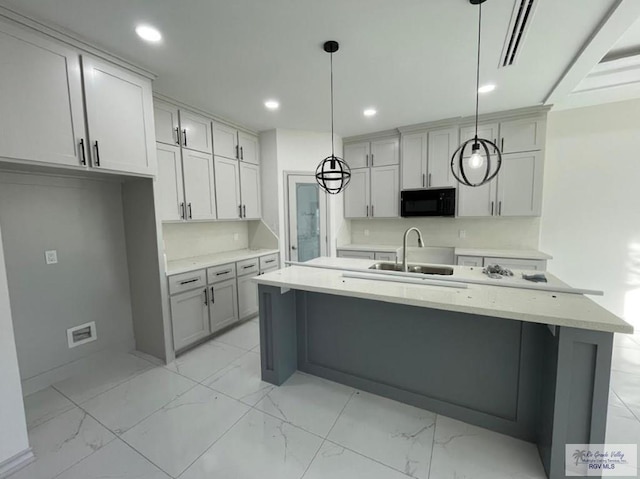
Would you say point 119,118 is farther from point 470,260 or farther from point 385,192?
point 470,260

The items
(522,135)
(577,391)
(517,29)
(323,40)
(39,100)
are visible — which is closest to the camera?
(577,391)

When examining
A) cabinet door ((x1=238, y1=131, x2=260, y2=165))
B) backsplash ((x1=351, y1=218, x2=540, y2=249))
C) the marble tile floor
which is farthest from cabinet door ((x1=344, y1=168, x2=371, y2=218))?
the marble tile floor

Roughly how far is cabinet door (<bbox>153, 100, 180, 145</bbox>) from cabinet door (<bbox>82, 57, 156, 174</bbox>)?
426 millimetres

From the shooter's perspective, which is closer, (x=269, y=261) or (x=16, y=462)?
(x=16, y=462)

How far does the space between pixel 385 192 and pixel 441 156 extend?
0.94m

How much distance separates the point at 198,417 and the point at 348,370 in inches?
46.6

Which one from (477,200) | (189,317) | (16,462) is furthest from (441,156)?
(16,462)

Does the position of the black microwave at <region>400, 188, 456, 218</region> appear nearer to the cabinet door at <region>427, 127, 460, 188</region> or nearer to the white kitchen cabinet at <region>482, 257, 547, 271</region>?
the cabinet door at <region>427, 127, 460, 188</region>

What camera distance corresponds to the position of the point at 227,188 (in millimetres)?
3615

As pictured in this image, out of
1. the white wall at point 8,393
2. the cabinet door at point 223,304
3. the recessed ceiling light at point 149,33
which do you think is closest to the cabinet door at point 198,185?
the cabinet door at point 223,304

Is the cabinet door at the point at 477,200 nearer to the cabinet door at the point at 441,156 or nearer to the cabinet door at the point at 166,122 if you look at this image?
the cabinet door at the point at 441,156

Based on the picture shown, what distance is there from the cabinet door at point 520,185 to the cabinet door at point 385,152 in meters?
1.45

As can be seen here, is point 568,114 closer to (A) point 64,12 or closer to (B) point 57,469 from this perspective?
(A) point 64,12

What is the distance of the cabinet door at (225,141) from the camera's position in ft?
11.4
